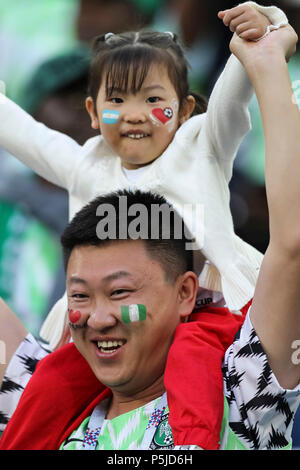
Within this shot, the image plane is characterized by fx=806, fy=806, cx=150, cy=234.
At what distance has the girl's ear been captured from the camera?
6.12ft

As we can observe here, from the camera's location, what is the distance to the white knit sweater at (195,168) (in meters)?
1.61

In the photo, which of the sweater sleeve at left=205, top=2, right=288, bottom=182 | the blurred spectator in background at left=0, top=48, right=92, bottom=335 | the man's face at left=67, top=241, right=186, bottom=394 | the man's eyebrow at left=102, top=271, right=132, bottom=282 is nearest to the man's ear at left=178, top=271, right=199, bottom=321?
the man's face at left=67, top=241, right=186, bottom=394

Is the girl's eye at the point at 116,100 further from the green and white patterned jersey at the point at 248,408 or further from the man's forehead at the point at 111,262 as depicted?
the green and white patterned jersey at the point at 248,408

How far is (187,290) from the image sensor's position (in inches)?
59.4

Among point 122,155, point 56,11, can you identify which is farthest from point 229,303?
point 56,11

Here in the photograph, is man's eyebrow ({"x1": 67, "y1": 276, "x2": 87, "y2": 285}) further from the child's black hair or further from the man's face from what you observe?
the child's black hair

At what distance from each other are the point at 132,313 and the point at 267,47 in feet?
1.65

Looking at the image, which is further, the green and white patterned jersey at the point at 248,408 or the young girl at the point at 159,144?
the young girl at the point at 159,144

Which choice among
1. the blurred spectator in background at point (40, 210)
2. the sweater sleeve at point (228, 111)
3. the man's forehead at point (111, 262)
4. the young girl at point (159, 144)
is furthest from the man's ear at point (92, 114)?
the blurred spectator in background at point (40, 210)

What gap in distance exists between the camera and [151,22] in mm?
3398

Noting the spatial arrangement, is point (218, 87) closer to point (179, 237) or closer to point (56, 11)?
point (179, 237)

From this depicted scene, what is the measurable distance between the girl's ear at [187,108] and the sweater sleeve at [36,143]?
0.87 feet

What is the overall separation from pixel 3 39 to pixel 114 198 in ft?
7.57

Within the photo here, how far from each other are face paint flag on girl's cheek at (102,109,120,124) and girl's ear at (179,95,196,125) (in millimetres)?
177
